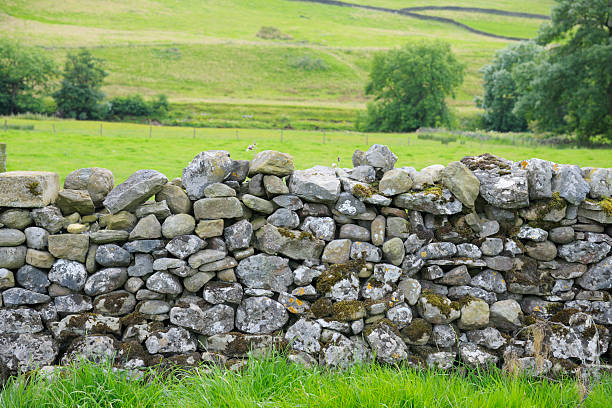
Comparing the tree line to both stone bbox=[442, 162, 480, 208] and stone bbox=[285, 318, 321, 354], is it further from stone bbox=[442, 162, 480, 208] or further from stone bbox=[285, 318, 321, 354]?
stone bbox=[442, 162, 480, 208]

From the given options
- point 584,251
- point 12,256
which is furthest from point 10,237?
point 584,251

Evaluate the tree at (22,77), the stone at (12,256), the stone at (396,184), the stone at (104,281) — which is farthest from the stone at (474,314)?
the tree at (22,77)

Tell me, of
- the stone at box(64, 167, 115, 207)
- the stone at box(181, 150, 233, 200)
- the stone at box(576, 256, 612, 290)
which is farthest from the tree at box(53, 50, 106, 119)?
the stone at box(576, 256, 612, 290)

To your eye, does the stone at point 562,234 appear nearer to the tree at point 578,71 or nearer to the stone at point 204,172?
the stone at point 204,172

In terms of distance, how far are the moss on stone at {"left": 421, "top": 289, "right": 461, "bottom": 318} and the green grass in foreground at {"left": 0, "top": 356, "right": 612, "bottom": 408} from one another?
82 centimetres

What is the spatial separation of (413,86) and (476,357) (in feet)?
199

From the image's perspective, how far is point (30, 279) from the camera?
4508mm

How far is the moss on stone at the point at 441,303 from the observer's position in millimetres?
4926

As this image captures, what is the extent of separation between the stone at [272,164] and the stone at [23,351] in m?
2.64

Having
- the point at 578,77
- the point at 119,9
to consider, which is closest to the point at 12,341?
the point at 578,77

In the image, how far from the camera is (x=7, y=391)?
3.95 m

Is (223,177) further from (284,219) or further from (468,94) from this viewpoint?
(468,94)

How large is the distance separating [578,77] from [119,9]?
403 feet

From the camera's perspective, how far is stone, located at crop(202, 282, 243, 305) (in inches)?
186
